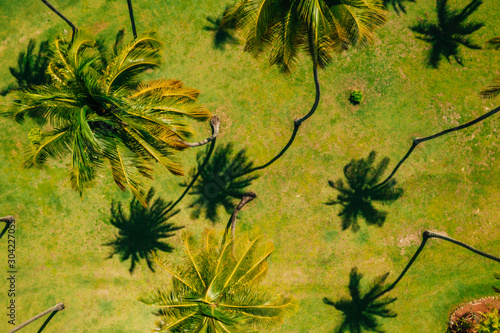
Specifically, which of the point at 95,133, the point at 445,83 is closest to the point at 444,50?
the point at 445,83

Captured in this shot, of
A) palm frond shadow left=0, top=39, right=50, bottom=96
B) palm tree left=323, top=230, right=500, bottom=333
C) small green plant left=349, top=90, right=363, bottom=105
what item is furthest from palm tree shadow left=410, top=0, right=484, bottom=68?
palm frond shadow left=0, top=39, right=50, bottom=96

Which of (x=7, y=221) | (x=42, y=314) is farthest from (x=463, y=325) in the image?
(x=7, y=221)

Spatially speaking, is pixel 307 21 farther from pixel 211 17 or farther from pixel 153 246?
pixel 153 246

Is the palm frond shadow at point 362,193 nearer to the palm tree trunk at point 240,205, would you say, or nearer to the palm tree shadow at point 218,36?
the palm tree trunk at point 240,205

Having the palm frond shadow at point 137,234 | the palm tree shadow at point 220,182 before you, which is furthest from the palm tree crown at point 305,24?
the palm frond shadow at point 137,234

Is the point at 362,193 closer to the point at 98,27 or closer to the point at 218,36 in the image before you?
the point at 218,36
